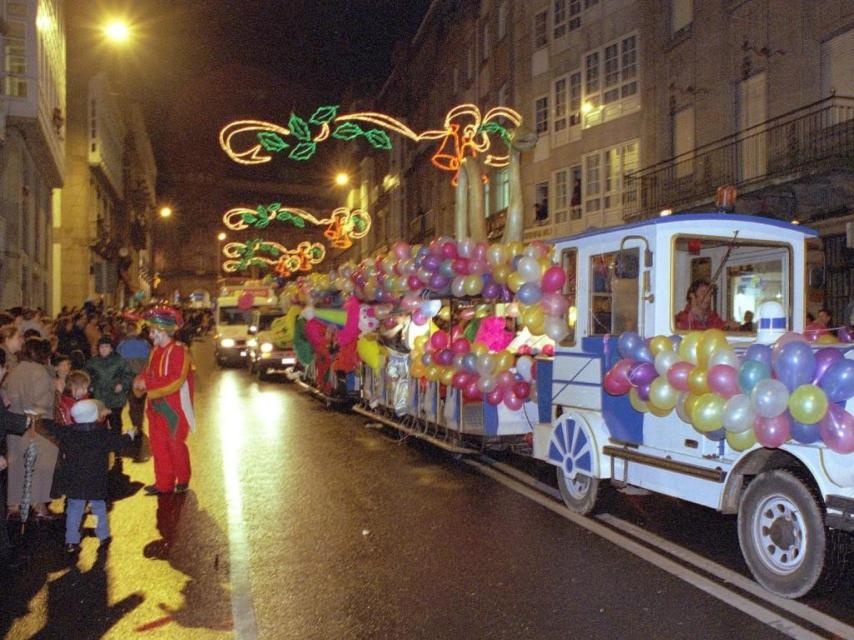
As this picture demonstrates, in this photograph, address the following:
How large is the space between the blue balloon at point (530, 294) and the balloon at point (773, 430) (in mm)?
3313

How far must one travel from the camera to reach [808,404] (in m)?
5.07

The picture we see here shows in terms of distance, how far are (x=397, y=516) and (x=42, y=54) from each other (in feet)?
69.0

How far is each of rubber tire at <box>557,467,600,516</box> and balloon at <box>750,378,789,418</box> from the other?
2.40m

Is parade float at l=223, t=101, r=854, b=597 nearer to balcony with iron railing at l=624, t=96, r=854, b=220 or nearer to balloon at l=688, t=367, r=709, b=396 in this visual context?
balloon at l=688, t=367, r=709, b=396

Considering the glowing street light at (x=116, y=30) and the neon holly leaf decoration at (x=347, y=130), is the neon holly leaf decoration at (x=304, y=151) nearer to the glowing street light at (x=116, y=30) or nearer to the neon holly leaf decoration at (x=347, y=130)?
the neon holly leaf decoration at (x=347, y=130)

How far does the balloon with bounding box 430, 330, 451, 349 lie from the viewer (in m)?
10.7

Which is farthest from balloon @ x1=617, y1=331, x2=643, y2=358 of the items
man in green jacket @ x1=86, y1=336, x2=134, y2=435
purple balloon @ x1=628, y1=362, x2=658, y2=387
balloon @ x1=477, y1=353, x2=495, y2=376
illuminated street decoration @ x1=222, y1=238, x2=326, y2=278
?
illuminated street decoration @ x1=222, y1=238, x2=326, y2=278

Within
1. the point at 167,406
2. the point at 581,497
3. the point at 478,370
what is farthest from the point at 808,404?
the point at 167,406

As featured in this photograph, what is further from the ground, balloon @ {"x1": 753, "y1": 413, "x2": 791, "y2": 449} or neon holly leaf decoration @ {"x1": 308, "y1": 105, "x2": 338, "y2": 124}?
neon holly leaf decoration @ {"x1": 308, "y1": 105, "x2": 338, "y2": 124}

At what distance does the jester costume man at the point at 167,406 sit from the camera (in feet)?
28.8

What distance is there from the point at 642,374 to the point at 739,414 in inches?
46.6

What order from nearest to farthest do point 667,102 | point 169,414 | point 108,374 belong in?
1. point 169,414
2. point 108,374
3. point 667,102

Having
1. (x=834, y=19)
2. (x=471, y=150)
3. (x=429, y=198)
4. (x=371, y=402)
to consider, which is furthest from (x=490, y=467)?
(x=429, y=198)

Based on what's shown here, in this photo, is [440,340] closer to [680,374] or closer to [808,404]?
[680,374]
